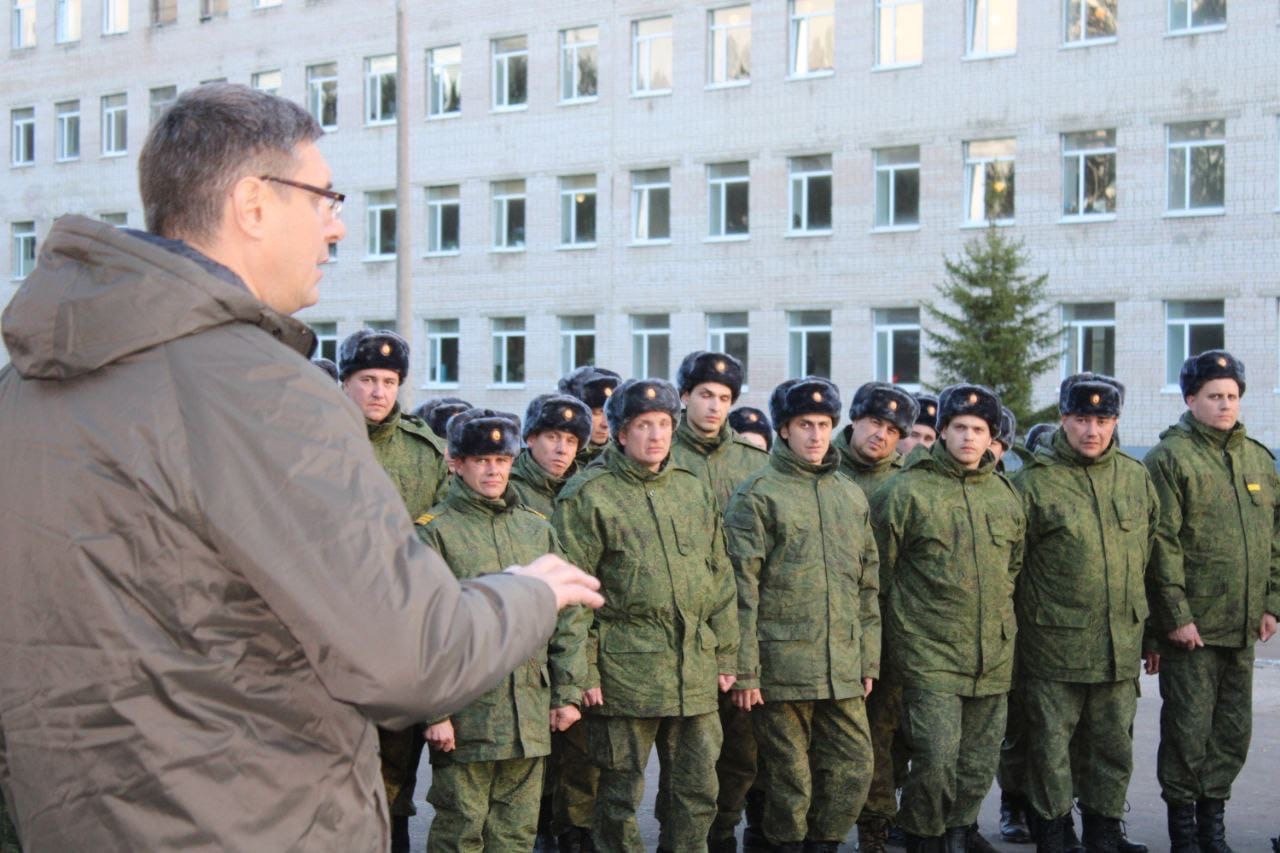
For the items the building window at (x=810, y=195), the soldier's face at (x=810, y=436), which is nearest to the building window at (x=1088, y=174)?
the building window at (x=810, y=195)

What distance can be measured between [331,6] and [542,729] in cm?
3598

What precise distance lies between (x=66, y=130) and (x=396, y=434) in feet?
135

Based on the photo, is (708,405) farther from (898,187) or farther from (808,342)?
(808,342)

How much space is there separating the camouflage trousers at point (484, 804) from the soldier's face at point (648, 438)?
1.35 m

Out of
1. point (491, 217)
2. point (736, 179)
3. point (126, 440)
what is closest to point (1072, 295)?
point (736, 179)

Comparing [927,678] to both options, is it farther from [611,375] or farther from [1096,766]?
[611,375]

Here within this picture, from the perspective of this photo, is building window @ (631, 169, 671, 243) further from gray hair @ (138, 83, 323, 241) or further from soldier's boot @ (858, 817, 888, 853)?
gray hair @ (138, 83, 323, 241)

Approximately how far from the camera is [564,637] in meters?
6.81

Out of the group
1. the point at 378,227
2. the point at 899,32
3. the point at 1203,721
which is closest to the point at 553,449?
the point at 1203,721

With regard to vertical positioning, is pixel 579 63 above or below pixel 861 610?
above

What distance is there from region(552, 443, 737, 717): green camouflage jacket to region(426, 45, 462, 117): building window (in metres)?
32.1

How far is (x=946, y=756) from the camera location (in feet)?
25.3

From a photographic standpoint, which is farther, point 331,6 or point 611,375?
point 331,6

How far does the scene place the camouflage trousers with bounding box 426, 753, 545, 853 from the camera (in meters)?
6.58
